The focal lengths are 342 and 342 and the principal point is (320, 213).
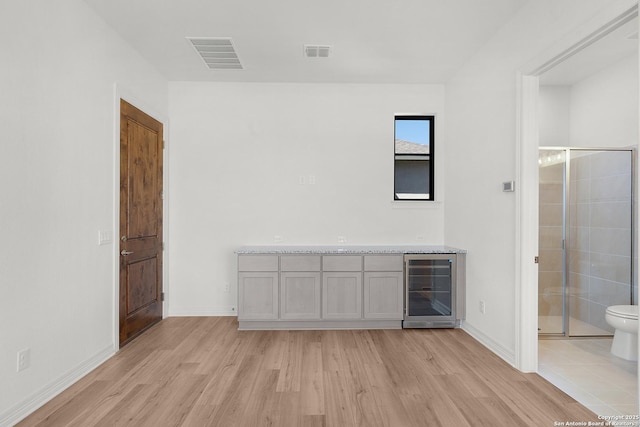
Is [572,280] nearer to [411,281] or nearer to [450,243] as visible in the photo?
[450,243]

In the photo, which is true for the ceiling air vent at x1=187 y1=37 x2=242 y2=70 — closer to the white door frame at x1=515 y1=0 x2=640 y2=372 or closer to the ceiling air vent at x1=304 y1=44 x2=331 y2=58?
the ceiling air vent at x1=304 y1=44 x2=331 y2=58

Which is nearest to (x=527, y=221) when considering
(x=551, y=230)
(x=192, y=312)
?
(x=551, y=230)

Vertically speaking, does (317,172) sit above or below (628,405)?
above

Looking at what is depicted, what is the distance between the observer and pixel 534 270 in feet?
8.96

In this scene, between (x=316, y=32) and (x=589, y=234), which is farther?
(x=589, y=234)

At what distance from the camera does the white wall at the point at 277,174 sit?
4.24 m

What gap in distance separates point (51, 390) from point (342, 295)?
2535mm

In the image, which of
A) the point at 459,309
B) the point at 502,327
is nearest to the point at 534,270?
the point at 502,327

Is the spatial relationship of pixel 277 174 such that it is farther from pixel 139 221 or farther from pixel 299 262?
pixel 139 221

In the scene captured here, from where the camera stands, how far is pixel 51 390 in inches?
92.4

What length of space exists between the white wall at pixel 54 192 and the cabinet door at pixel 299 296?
1620 mm

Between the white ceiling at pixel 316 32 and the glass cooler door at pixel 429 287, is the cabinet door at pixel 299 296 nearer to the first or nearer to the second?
the glass cooler door at pixel 429 287

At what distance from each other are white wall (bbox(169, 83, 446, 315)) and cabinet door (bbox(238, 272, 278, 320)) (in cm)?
61

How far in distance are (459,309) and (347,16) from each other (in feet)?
10.3
